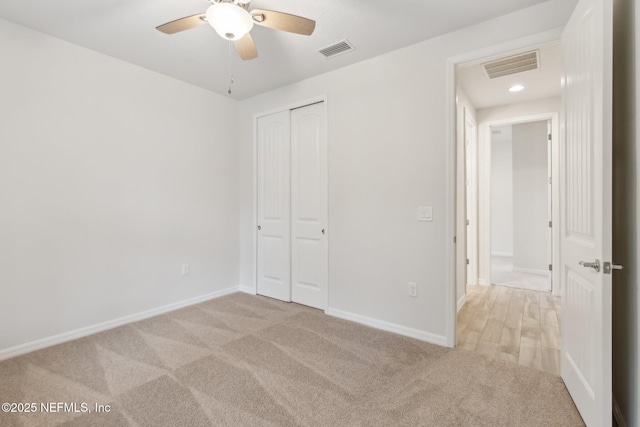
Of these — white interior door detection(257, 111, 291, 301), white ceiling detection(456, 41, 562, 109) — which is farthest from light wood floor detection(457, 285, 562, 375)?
white ceiling detection(456, 41, 562, 109)

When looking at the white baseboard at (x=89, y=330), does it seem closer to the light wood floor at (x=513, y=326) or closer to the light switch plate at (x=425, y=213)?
the light switch plate at (x=425, y=213)

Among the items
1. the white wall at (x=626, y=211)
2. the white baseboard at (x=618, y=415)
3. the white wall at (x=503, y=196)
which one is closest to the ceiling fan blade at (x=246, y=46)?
the white wall at (x=626, y=211)

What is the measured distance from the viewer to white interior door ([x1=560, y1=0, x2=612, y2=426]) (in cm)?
145

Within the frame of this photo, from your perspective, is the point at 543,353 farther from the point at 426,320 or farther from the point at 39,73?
the point at 39,73

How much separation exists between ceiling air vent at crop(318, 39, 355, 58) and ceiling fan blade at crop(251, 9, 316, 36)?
92 cm

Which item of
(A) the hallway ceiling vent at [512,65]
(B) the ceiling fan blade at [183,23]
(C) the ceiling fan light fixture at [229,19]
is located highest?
(A) the hallway ceiling vent at [512,65]

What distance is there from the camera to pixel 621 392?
5.43 feet

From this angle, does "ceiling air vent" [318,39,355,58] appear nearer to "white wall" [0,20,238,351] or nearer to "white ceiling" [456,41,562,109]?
"white ceiling" [456,41,562,109]

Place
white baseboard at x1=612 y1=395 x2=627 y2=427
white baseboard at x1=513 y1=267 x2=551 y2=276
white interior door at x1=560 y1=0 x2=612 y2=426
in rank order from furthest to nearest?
white baseboard at x1=513 y1=267 x2=551 y2=276 < white baseboard at x1=612 y1=395 x2=627 y2=427 < white interior door at x1=560 y1=0 x2=612 y2=426

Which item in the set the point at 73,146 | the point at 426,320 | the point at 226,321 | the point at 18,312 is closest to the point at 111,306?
the point at 18,312

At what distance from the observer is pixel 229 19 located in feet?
5.45

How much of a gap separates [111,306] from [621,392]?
3954mm

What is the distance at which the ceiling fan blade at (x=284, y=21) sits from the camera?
5.94 ft

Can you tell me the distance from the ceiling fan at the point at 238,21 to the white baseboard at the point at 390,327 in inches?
101
